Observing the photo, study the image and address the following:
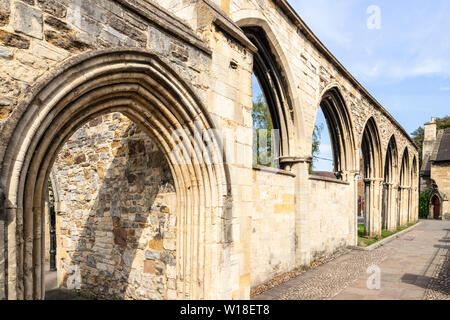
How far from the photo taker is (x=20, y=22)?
6.84 ft

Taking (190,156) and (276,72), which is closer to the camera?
(190,156)

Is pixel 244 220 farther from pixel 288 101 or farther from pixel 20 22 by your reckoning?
pixel 288 101

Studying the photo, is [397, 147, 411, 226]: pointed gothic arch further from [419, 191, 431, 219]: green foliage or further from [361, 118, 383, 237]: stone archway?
[419, 191, 431, 219]: green foliage

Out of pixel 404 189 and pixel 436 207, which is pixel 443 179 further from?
pixel 404 189

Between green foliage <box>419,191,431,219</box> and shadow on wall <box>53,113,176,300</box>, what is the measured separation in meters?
28.0

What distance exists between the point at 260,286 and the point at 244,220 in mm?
2276

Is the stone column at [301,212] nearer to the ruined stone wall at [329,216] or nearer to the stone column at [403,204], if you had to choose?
the ruined stone wall at [329,216]

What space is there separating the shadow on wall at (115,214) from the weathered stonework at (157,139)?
0.03m

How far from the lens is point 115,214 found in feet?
15.5

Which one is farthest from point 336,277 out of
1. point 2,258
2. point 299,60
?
point 2,258

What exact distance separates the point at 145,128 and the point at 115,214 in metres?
1.87

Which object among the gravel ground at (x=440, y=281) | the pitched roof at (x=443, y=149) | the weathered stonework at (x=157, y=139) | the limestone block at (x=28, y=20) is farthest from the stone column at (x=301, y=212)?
the pitched roof at (x=443, y=149)

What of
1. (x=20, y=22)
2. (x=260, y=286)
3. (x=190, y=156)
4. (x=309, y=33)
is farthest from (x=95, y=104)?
(x=309, y=33)

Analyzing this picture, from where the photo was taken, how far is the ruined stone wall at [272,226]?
18.8 feet
